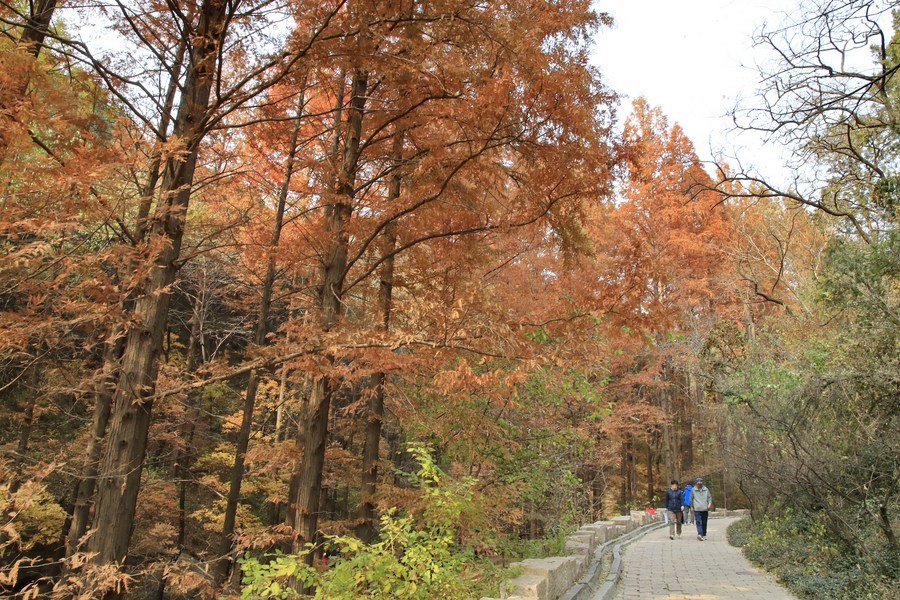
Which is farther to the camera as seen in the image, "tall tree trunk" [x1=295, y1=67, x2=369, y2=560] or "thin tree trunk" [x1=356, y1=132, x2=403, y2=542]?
"thin tree trunk" [x1=356, y1=132, x2=403, y2=542]

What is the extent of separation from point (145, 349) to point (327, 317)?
226 centimetres

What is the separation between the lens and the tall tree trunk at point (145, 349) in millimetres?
4223

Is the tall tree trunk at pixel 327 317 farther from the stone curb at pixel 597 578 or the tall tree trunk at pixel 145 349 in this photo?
the stone curb at pixel 597 578

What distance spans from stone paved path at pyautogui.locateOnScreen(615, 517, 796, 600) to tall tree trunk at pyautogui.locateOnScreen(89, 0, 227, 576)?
661 centimetres

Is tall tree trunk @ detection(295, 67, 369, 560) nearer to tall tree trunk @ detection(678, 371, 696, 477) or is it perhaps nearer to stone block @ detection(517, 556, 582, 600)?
stone block @ detection(517, 556, 582, 600)

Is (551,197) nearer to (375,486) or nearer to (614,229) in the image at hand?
(375,486)

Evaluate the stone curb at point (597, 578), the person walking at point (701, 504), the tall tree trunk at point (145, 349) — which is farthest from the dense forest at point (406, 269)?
the person walking at point (701, 504)

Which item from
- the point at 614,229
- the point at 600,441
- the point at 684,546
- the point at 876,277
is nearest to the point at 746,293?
the point at 614,229

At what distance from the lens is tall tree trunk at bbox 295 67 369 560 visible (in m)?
6.40

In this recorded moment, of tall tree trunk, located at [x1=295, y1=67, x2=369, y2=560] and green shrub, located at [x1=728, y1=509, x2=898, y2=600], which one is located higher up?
tall tree trunk, located at [x1=295, y1=67, x2=369, y2=560]

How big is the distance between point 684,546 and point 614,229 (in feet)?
41.1

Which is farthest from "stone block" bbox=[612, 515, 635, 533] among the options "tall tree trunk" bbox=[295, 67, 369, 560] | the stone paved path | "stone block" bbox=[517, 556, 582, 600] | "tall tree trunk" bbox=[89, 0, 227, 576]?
"tall tree trunk" bbox=[89, 0, 227, 576]

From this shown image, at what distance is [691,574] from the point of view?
30.9 feet

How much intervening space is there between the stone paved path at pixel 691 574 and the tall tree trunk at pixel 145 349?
6.61m
